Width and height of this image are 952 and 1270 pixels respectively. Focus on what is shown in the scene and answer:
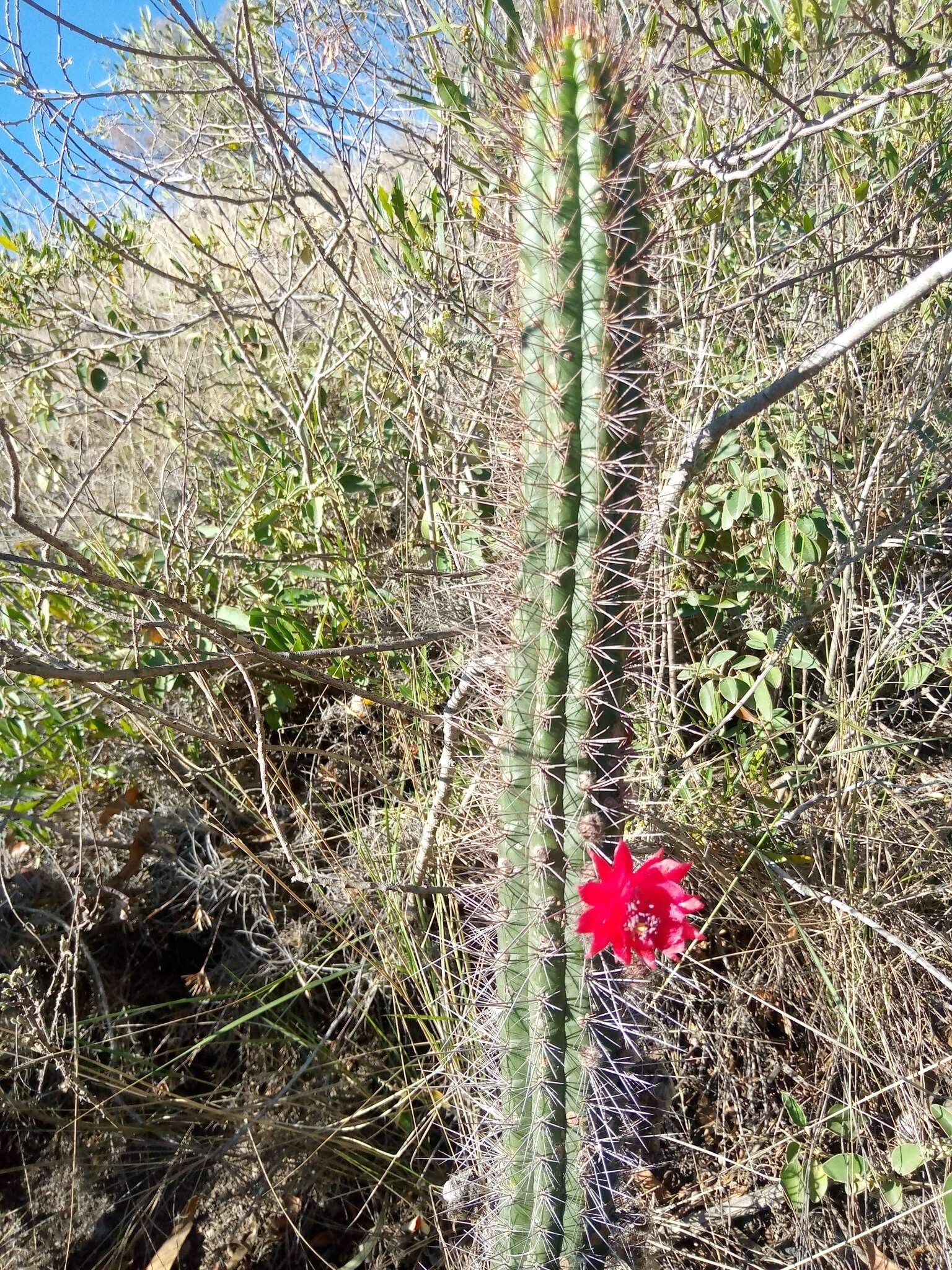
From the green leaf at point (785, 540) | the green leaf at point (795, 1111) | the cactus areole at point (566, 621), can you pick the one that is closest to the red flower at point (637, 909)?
the cactus areole at point (566, 621)

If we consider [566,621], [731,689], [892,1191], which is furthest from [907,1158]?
[566,621]

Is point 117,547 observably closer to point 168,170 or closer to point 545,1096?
point 168,170

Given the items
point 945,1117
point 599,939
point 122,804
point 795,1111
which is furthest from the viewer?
point 122,804

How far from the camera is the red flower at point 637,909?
112cm

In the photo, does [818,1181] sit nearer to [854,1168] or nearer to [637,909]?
[854,1168]

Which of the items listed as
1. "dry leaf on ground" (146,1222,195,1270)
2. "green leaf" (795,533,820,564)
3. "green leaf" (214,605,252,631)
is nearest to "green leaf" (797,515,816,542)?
"green leaf" (795,533,820,564)

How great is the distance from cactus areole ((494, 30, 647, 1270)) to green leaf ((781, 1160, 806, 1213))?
317 mm

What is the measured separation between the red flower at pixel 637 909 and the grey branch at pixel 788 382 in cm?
42

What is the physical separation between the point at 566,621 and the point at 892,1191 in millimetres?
1067

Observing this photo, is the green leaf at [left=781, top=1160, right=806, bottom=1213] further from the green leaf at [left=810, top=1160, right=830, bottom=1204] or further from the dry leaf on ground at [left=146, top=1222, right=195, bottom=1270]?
the dry leaf on ground at [left=146, top=1222, right=195, bottom=1270]

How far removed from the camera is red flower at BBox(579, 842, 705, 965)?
112 cm

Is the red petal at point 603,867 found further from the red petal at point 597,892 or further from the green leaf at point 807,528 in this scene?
the green leaf at point 807,528

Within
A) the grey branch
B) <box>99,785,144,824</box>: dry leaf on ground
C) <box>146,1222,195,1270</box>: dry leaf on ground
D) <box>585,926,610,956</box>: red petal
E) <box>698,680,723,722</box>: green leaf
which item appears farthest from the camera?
<box>99,785,144,824</box>: dry leaf on ground

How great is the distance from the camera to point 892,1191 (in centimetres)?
146
